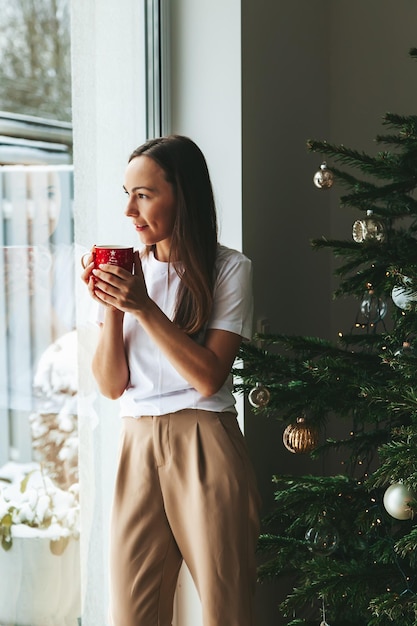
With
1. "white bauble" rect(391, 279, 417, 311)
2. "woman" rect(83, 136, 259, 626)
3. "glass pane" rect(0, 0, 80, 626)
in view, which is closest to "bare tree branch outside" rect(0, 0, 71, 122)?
"glass pane" rect(0, 0, 80, 626)

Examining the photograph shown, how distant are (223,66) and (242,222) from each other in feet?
1.31

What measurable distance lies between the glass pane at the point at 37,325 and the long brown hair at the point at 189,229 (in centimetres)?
26

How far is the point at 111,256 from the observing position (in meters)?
1.60

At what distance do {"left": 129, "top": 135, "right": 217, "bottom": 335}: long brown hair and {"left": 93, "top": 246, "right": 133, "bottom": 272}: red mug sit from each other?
0.44 feet

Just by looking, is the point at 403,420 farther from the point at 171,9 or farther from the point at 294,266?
the point at 171,9

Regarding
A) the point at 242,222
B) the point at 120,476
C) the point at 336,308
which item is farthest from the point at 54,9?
the point at 336,308

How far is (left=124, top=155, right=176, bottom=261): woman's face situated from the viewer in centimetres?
167

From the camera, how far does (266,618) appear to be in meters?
2.45

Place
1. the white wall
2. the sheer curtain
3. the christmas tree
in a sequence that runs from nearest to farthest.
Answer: the christmas tree → the sheer curtain → the white wall

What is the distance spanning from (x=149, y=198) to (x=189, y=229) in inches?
3.9

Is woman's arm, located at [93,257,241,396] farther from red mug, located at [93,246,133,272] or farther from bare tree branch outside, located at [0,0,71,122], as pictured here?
bare tree branch outside, located at [0,0,71,122]

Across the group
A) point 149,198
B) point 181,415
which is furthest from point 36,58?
point 181,415

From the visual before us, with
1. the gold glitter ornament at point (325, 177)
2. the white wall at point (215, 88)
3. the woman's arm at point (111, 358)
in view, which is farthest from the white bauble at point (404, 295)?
the white wall at point (215, 88)

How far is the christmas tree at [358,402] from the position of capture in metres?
1.56
